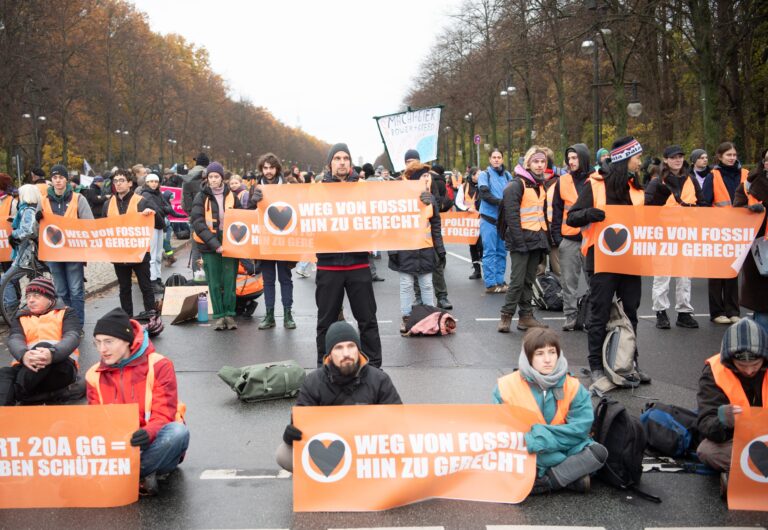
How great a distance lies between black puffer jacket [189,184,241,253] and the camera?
A: 32.5 feet

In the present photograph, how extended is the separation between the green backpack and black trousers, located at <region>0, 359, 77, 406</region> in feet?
4.18

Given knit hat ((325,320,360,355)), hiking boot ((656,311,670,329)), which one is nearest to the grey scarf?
knit hat ((325,320,360,355))

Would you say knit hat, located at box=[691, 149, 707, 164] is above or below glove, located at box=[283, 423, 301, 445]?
above

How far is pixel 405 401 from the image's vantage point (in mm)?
6914

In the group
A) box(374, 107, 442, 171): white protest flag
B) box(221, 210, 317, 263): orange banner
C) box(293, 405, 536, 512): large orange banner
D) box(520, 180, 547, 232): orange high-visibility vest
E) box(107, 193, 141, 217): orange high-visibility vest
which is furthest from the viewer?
box(374, 107, 442, 171): white protest flag

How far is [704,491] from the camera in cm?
491

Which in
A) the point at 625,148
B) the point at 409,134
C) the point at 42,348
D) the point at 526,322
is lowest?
the point at 526,322

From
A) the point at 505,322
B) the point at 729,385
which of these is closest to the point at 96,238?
the point at 505,322

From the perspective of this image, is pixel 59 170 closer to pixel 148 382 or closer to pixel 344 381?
pixel 148 382

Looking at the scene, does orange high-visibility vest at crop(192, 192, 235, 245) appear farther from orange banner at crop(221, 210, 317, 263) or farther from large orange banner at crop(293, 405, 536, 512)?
large orange banner at crop(293, 405, 536, 512)

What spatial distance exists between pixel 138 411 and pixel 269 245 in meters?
3.29

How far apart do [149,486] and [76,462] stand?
1.45ft

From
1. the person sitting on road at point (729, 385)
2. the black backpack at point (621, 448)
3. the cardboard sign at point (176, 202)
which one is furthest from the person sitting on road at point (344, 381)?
the cardboard sign at point (176, 202)

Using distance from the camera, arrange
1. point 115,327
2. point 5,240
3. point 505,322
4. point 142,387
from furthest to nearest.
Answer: point 5,240, point 505,322, point 142,387, point 115,327
